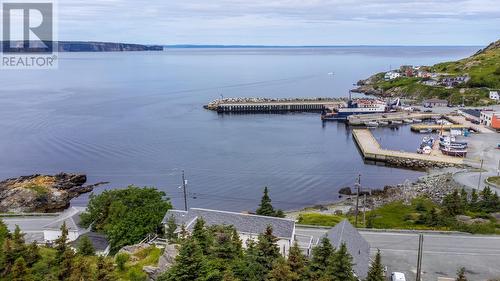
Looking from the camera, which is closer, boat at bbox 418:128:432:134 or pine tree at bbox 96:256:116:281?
pine tree at bbox 96:256:116:281

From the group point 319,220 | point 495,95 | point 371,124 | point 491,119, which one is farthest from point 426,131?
point 319,220

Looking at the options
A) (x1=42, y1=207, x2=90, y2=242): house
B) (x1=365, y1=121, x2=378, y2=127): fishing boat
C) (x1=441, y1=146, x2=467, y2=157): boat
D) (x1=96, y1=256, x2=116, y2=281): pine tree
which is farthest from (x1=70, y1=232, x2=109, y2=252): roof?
(x1=365, y1=121, x2=378, y2=127): fishing boat

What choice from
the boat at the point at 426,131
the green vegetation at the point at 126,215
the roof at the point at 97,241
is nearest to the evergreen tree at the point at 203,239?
the green vegetation at the point at 126,215

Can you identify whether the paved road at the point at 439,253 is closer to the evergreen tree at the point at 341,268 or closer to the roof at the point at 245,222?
the roof at the point at 245,222

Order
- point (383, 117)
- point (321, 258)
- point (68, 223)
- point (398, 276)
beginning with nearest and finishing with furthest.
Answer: point (321, 258) → point (398, 276) → point (68, 223) → point (383, 117)

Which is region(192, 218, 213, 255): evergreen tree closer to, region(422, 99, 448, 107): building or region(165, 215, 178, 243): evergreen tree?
region(165, 215, 178, 243): evergreen tree

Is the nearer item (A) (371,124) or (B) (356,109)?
(A) (371,124)

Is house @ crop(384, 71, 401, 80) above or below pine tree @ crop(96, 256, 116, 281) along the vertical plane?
above

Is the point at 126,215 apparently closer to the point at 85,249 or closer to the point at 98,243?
the point at 98,243
